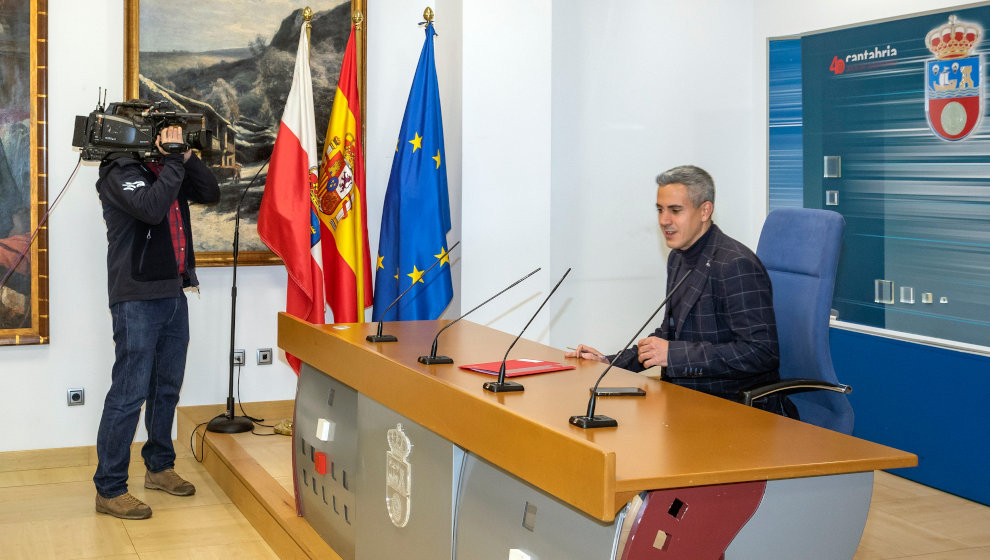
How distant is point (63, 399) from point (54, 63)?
1.48 metres

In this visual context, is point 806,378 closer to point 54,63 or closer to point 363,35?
point 363,35

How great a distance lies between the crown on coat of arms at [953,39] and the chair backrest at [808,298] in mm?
1522

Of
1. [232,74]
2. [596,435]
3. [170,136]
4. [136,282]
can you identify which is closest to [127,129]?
[170,136]

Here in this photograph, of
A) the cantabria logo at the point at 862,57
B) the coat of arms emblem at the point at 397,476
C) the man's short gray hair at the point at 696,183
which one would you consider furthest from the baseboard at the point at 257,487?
the cantabria logo at the point at 862,57

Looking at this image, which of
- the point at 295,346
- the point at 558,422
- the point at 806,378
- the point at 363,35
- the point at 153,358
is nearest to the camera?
the point at 558,422

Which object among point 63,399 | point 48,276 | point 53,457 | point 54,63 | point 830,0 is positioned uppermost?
point 830,0

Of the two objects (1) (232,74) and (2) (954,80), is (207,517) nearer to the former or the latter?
(1) (232,74)

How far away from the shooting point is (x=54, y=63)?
13.1 ft

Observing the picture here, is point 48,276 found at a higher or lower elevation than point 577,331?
higher

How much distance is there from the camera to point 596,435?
5.54 feet

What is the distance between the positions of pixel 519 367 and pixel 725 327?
67 centimetres

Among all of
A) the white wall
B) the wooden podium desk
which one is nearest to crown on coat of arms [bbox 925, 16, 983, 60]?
the white wall

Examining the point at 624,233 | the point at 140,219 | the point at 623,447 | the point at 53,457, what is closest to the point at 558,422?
the point at 623,447

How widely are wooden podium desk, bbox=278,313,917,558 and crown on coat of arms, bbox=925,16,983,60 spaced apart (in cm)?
239
